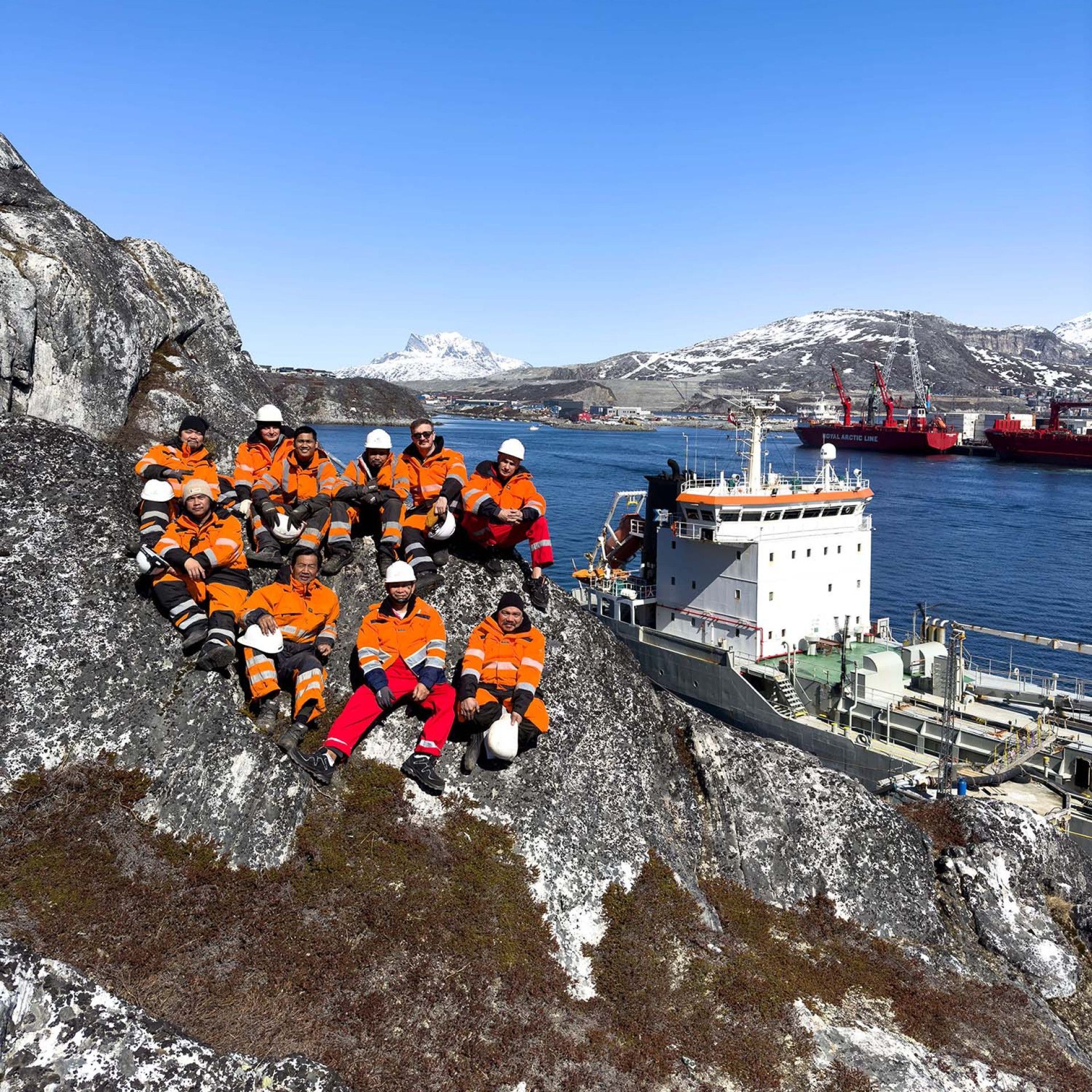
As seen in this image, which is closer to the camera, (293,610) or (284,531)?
(293,610)

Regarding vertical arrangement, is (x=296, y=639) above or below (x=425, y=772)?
above

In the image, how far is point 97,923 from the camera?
5543 mm

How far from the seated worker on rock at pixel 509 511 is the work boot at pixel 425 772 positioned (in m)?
2.39

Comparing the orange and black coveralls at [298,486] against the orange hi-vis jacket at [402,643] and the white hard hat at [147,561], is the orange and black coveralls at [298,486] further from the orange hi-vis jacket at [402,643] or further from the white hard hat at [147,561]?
the orange hi-vis jacket at [402,643]

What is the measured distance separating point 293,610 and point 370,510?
7.33 feet

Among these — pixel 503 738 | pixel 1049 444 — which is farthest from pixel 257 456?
pixel 1049 444

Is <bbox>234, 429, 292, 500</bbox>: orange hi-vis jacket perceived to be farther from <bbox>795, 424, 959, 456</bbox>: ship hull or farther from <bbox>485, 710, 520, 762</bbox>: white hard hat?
<bbox>795, 424, 959, 456</bbox>: ship hull

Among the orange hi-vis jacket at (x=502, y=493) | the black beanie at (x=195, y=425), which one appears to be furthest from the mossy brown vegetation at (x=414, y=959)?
the black beanie at (x=195, y=425)

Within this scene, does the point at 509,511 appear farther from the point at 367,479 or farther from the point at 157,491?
the point at 157,491

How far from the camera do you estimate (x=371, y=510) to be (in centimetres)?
929

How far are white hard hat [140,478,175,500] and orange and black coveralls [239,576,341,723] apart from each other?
1499 mm

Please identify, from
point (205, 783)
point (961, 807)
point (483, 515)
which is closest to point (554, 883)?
point (205, 783)

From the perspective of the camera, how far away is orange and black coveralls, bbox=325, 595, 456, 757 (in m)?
7.00

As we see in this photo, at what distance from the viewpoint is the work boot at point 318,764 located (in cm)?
679
